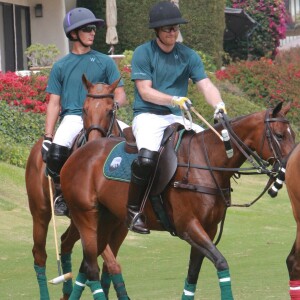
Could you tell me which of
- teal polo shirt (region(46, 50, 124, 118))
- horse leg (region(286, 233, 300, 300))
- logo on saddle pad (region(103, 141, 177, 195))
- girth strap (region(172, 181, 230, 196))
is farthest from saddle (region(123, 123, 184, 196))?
teal polo shirt (region(46, 50, 124, 118))

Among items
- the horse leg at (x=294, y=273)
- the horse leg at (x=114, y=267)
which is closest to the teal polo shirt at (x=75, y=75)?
the horse leg at (x=114, y=267)

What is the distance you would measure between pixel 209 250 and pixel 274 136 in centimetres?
111

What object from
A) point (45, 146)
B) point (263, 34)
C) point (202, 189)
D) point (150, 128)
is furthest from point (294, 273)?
point (263, 34)

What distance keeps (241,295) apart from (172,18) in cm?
318

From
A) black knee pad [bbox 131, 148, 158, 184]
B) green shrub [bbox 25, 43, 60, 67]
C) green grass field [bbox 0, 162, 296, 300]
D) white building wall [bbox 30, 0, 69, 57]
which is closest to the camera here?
black knee pad [bbox 131, 148, 158, 184]

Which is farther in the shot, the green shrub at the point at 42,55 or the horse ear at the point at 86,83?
the green shrub at the point at 42,55

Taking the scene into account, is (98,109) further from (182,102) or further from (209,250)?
(209,250)

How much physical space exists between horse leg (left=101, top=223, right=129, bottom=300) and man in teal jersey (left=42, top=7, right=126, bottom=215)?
59 centimetres

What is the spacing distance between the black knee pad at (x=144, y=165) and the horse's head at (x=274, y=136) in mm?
905

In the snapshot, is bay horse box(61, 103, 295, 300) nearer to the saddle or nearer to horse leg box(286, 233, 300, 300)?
the saddle

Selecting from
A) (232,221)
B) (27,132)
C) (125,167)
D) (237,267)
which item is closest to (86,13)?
(125,167)

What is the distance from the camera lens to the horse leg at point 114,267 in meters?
10.1

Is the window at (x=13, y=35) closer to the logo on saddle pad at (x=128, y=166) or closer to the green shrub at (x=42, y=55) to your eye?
the green shrub at (x=42, y=55)

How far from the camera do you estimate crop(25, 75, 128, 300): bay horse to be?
419 inches
